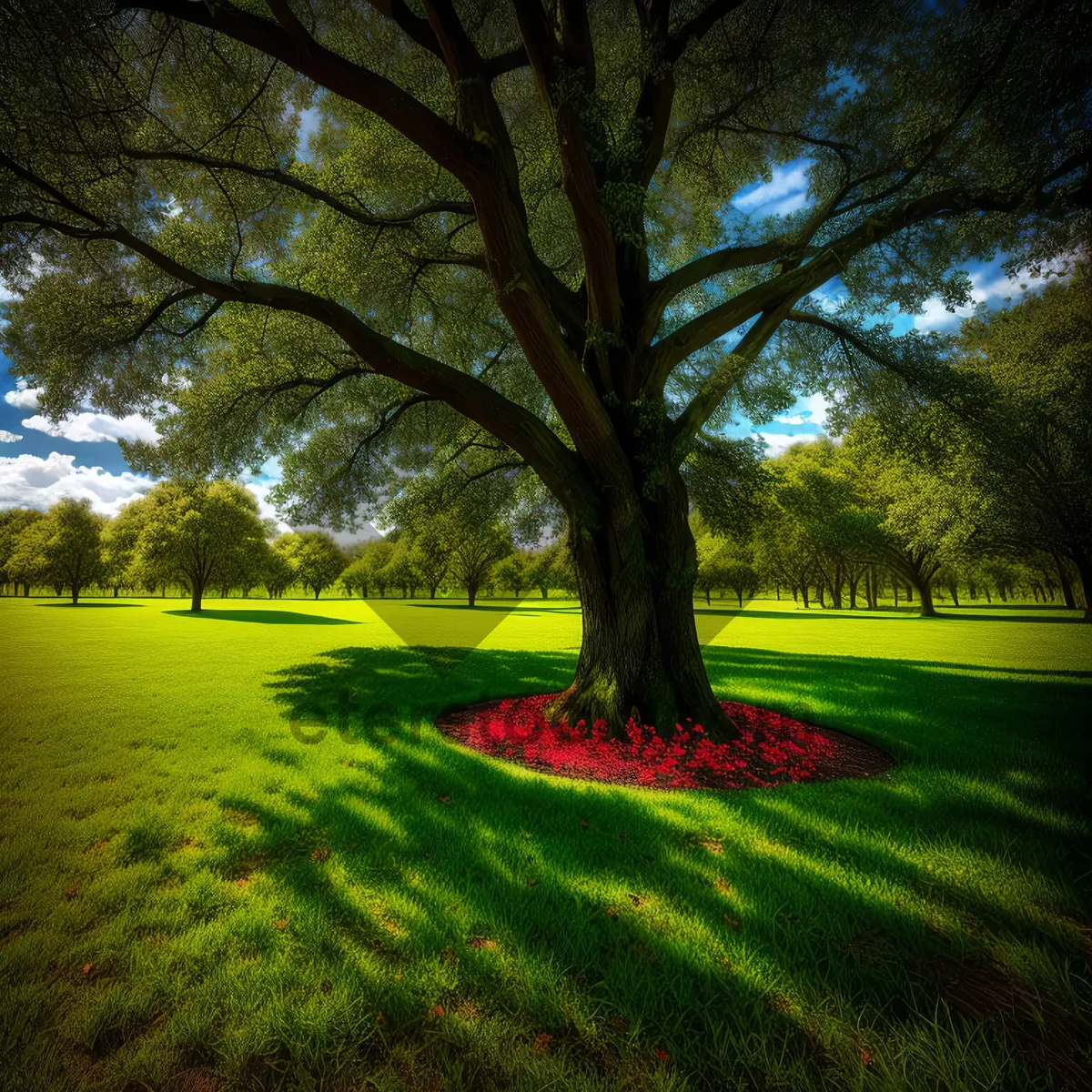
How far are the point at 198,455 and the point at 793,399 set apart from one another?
11036 mm

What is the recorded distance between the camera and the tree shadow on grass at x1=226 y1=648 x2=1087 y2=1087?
204 centimetres

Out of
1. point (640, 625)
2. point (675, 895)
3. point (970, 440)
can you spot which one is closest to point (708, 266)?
point (640, 625)

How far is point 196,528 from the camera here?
32188 mm

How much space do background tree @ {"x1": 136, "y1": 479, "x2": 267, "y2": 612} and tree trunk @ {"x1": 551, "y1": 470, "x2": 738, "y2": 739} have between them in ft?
106

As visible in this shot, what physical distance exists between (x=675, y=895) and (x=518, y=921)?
0.99 metres

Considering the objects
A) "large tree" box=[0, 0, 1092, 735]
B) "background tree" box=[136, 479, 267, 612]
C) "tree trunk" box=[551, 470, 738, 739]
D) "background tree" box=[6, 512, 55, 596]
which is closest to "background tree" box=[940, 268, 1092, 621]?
"large tree" box=[0, 0, 1092, 735]

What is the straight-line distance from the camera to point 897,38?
20.3 feet

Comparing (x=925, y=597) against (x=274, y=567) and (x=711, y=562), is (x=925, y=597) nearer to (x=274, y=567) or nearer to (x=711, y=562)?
(x=711, y=562)

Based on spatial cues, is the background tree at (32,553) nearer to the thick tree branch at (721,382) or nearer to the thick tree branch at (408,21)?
the thick tree branch at (408,21)

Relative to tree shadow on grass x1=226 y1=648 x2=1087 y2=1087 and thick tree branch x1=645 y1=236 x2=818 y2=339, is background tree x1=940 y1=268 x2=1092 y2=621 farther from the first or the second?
tree shadow on grass x1=226 y1=648 x2=1087 y2=1087

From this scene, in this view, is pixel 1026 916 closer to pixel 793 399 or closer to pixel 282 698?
pixel 793 399

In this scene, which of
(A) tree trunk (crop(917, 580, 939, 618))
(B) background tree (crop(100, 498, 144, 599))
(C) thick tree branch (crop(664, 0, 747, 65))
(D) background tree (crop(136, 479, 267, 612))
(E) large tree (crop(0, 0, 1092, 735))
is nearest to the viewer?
(E) large tree (crop(0, 0, 1092, 735))

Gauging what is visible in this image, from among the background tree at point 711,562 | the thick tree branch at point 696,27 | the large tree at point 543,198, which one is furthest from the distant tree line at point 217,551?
the background tree at point 711,562

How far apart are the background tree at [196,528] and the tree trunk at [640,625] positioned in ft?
106
